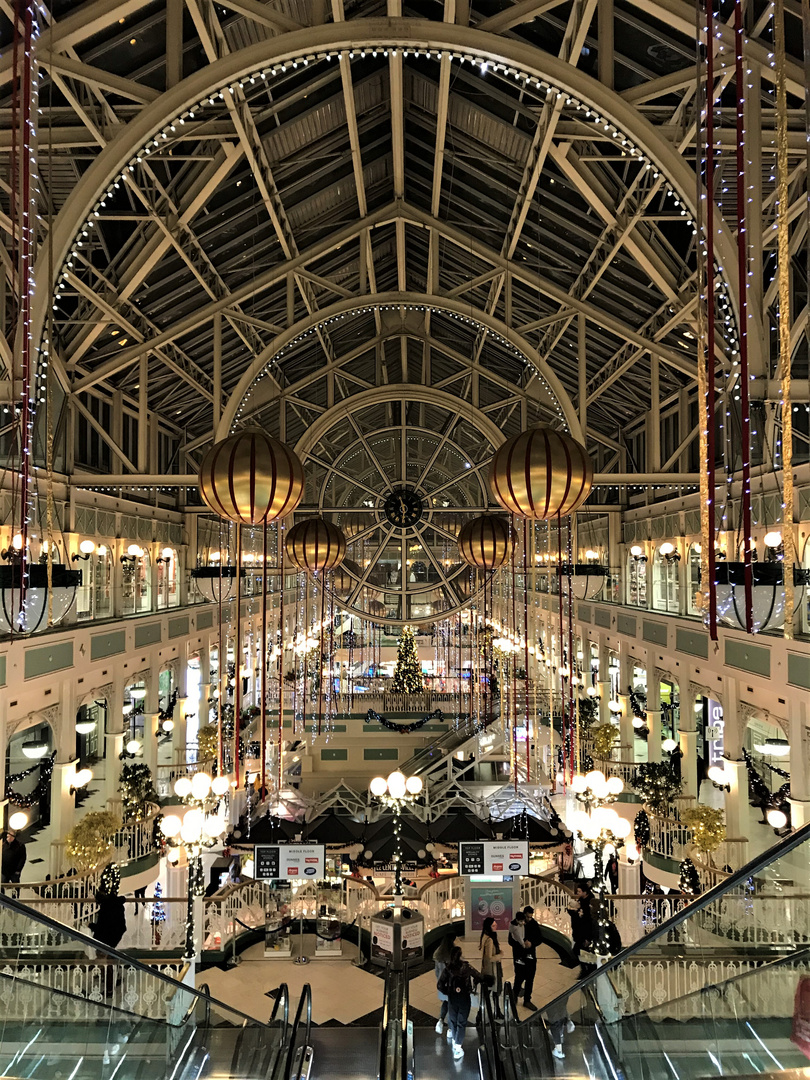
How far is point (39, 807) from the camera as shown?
18531mm

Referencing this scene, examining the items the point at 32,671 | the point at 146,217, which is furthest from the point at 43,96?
the point at 32,671

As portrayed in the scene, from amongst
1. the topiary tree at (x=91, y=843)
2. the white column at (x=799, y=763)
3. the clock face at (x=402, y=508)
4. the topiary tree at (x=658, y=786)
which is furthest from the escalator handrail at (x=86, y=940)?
the clock face at (x=402, y=508)

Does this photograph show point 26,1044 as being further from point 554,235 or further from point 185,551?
point 185,551

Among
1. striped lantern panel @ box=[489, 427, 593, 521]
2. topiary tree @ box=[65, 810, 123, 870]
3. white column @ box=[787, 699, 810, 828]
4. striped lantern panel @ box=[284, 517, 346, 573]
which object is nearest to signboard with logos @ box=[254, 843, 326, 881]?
topiary tree @ box=[65, 810, 123, 870]

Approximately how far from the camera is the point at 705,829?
429 inches

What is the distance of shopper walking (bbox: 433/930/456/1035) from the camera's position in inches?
353

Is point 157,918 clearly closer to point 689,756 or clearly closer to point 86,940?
point 86,940

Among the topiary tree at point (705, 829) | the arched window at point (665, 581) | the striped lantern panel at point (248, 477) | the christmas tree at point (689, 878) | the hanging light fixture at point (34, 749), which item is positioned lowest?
the christmas tree at point (689, 878)

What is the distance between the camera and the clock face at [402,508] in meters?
18.7

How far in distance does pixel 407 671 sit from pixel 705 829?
45.7 ft

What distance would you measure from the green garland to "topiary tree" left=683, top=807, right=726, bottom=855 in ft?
40.9

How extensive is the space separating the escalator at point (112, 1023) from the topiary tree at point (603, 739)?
34.5 ft

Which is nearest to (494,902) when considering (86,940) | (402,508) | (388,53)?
(86,940)

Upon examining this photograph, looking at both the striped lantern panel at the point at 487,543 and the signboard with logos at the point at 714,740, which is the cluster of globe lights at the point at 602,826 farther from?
the signboard with logos at the point at 714,740
